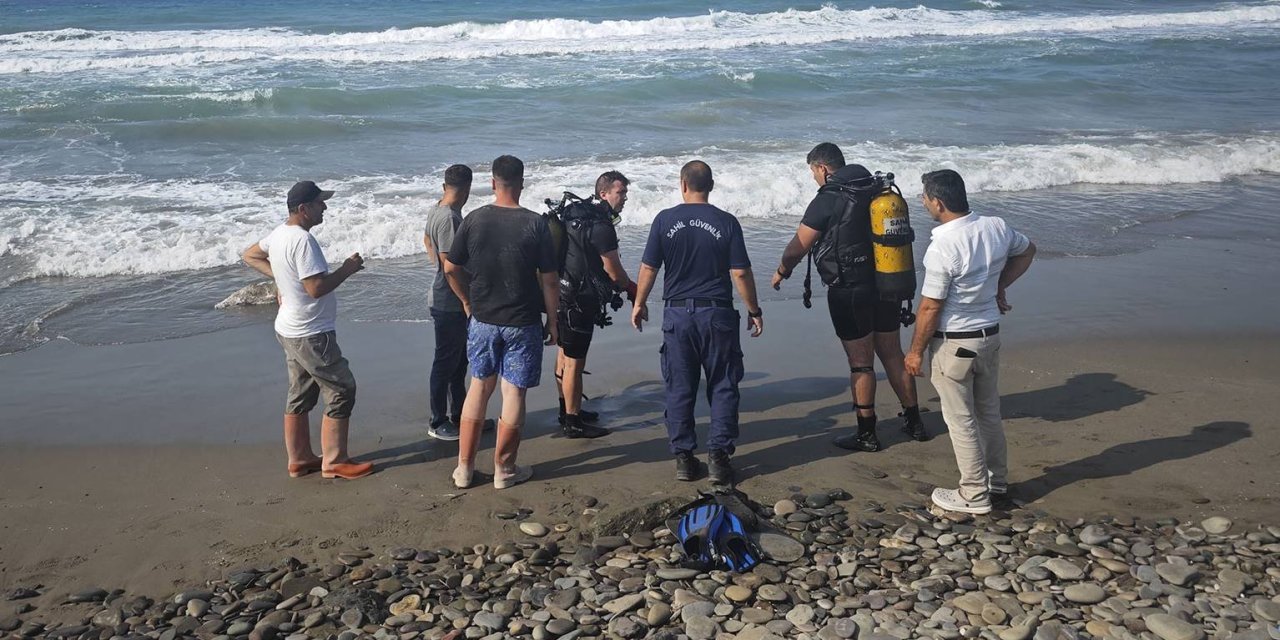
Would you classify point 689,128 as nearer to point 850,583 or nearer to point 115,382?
point 115,382

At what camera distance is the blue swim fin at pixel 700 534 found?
5.02m

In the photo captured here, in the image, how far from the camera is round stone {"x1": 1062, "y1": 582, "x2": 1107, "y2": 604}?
4672mm

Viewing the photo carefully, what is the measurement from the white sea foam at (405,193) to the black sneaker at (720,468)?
6234 millimetres

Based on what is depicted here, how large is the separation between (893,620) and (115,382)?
5852mm

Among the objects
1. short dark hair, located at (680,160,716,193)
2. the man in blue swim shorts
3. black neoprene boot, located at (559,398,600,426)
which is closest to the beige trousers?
short dark hair, located at (680,160,716,193)

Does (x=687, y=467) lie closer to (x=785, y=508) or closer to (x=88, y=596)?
(x=785, y=508)

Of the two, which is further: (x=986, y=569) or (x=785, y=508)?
(x=785, y=508)

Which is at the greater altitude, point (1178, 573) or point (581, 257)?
point (581, 257)

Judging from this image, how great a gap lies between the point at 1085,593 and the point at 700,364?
234 cm

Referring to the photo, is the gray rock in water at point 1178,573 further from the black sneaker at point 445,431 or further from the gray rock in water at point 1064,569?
the black sneaker at point 445,431

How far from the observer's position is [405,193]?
14.0 metres

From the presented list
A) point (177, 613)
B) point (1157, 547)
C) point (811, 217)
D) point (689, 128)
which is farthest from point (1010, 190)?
point (177, 613)

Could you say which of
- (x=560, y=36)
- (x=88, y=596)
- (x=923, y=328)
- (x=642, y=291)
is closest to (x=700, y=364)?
(x=642, y=291)

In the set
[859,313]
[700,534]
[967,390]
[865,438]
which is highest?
[859,313]
